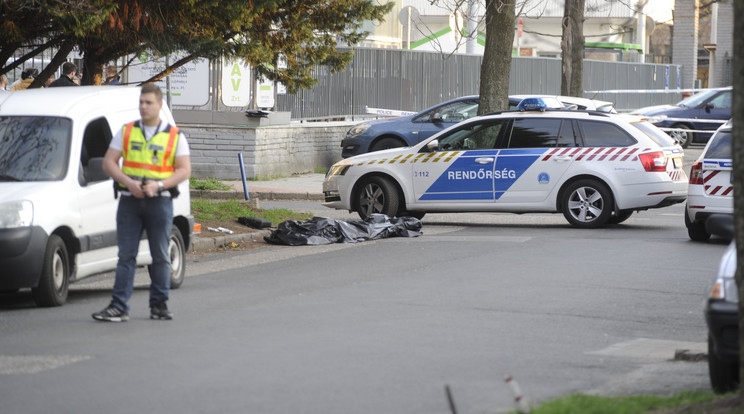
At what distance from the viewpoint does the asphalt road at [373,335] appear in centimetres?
673

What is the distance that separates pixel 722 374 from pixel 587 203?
1080cm

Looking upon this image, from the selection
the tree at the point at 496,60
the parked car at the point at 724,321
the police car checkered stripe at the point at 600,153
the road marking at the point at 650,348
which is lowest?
the road marking at the point at 650,348

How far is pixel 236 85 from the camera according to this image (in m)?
26.5

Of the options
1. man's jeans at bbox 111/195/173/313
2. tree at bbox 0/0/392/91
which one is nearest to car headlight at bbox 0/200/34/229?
man's jeans at bbox 111/195/173/313

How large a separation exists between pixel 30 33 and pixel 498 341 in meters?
7.72

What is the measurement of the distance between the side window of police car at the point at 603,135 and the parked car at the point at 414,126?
8749mm

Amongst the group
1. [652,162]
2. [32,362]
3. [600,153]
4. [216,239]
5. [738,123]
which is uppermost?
Result: [738,123]

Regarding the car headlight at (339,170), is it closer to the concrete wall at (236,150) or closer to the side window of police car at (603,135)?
the side window of police car at (603,135)

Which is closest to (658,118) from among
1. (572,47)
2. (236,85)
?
(572,47)

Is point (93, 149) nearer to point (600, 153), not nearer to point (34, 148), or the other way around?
point (34, 148)

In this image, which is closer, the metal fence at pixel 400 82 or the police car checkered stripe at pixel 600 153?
the police car checkered stripe at pixel 600 153

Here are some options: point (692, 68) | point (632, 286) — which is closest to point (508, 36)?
point (632, 286)

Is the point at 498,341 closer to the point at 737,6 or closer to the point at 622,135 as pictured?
the point at 737,6

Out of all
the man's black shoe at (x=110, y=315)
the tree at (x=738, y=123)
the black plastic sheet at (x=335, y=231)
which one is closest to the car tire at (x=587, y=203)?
the black plastic sheet at (x=335, y=231)
